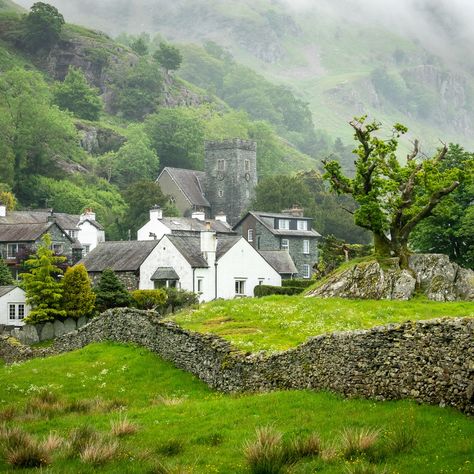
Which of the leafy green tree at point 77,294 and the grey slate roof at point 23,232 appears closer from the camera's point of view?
the leafy green tree at point 77,294

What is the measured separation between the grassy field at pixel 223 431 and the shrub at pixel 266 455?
6cm

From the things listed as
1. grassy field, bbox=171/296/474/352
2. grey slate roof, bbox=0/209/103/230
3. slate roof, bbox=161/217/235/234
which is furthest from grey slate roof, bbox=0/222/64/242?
grassy field, bbox=171/296/474/352

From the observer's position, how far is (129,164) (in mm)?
169750

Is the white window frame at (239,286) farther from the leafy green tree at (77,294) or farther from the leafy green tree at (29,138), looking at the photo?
the leafy green tree at (29,138)

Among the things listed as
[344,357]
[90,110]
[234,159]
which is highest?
[90,110]

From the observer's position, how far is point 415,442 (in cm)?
2014

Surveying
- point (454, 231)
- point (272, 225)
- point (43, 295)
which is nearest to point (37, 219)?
point (272, 225)

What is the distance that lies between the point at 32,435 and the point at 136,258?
60978mm

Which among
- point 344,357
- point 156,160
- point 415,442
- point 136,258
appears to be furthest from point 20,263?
point 156,160

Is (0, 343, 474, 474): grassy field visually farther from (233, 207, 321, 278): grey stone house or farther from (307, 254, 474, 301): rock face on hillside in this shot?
(233, 207, 321, 278): grey stone house

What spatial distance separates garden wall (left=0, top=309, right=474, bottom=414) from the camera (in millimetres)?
22328

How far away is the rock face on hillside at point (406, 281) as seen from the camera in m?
49.2

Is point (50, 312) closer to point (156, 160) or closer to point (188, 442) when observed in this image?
point (188, 442)

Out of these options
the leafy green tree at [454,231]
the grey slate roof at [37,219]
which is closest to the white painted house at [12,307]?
the leafy green tree at [454,231]
